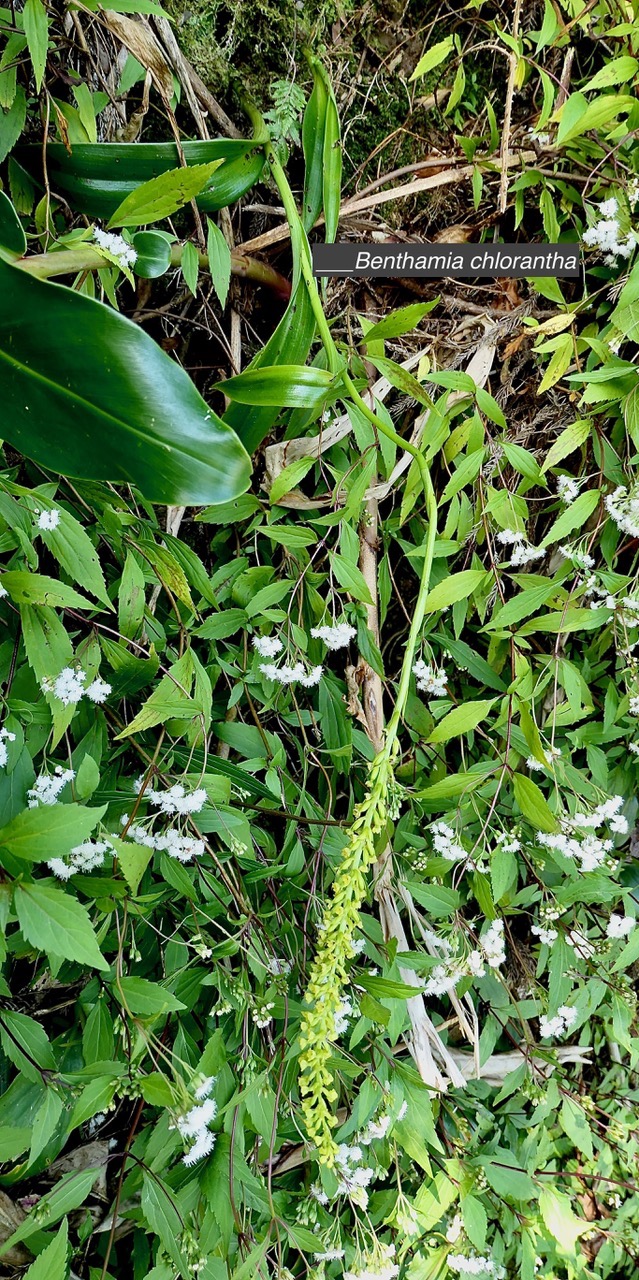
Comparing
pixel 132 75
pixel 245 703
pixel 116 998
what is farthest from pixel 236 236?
pixel 116 998

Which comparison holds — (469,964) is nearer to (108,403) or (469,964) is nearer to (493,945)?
(493,945)

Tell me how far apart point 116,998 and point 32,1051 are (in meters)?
0.10

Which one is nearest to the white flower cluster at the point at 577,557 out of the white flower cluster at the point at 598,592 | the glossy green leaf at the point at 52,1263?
the white flower cluster at the point at 598,592

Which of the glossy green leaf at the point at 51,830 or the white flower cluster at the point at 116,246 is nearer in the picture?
the glossy green leaf at the point at 51,830

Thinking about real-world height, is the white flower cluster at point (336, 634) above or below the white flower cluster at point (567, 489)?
below

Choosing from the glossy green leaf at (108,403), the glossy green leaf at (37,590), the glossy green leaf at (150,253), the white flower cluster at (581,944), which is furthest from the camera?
the white flower cluster at (581,944)

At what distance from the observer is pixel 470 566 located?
115cm

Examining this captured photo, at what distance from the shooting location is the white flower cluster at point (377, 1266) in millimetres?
904

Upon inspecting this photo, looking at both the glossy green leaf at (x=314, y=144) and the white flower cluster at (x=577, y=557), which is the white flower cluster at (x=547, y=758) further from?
the glossy green leaf at (x=314, y=144)

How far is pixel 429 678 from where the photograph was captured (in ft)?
3.54

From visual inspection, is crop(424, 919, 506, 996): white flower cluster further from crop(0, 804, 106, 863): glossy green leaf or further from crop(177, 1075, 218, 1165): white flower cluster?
crop(0, 804, 106, 863): glossy green leaf

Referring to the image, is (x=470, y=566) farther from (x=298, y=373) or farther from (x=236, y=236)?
(x=236, y=236)

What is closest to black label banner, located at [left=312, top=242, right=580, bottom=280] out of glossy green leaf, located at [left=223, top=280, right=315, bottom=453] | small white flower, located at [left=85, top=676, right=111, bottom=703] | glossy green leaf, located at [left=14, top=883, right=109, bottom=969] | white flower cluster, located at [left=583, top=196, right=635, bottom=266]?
white flower cluster, located at [left=583, top=196, right=635, bottom=266]

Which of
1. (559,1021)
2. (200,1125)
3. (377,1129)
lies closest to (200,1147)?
(200,1125)
